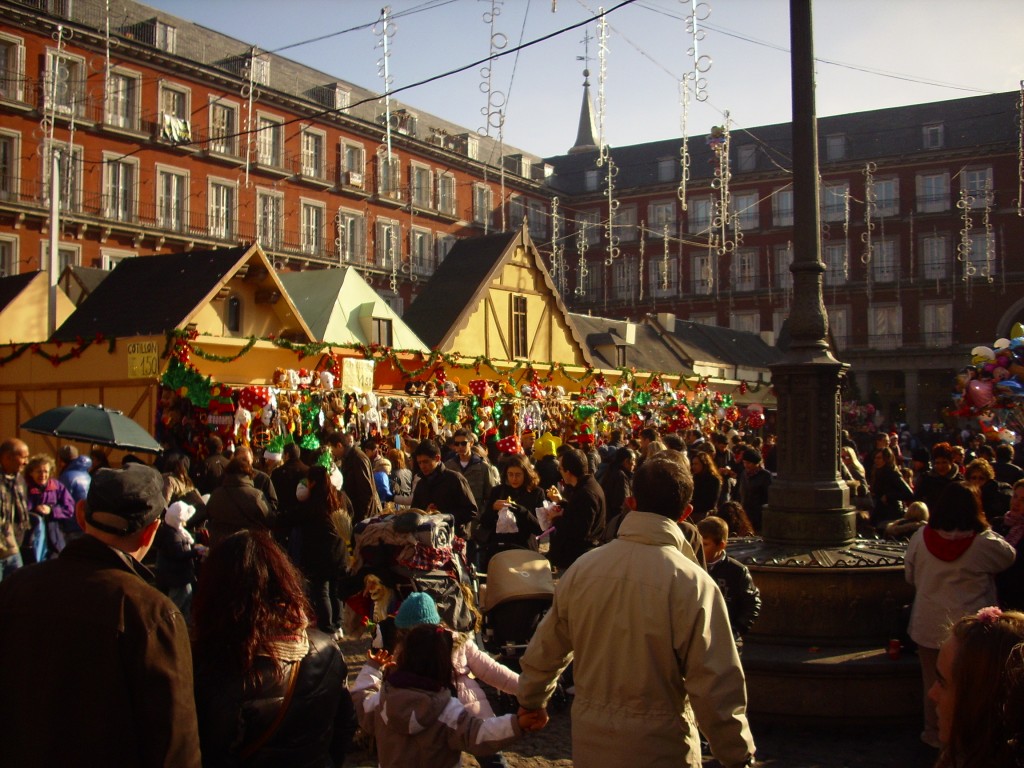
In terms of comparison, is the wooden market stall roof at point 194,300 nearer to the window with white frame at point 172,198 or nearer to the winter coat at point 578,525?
the winter coat at point 578,525

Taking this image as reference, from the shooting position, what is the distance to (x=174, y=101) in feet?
116

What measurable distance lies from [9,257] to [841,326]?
1517 inches

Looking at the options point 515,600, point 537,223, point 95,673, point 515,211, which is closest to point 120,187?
point 515,211

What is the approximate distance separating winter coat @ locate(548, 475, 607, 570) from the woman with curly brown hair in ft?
14.9

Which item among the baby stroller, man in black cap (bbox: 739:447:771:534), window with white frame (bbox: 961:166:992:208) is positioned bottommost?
the baby stroller

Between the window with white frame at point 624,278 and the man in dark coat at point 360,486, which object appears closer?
the man in dark coat at point 360,486

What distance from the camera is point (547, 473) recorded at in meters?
11.2

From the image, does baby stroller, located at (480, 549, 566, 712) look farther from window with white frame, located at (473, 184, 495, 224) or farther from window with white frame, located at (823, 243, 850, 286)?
window with white frame, located at (823, 243, 850, 286)

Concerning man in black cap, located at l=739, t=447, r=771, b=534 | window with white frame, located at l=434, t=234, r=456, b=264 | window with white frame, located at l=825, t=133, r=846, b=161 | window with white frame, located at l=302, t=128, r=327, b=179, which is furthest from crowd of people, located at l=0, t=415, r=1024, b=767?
window with white frame, located at l=825, t=133, r=846, b=161

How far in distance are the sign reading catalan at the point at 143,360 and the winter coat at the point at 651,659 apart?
12230 millimetres

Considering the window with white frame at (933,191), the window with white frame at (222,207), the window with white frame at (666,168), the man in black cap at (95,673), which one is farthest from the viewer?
the window with white frame at (666,168)

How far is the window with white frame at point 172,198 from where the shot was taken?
115ft

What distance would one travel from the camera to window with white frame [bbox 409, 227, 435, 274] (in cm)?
4488

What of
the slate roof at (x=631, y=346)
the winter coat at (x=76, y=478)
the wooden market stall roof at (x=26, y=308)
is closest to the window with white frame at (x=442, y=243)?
the slate roof at (x=631, y=346)
